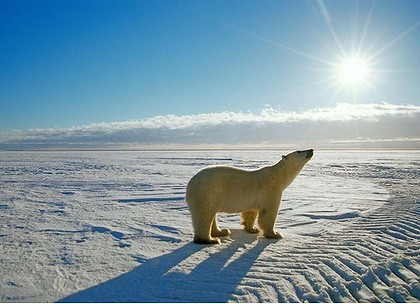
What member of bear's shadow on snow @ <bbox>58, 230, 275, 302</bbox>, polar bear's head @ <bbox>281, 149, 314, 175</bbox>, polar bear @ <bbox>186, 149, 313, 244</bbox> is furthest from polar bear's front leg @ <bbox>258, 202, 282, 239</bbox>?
polar bear's head @ <bbox>281, 149, 314, 175</bbox>

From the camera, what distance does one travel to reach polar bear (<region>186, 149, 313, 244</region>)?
18.4ft

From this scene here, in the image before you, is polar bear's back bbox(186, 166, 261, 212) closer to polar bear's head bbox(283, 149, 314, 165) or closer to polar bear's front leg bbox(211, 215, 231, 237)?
polar bear's front leg bbox(211, 215, 231, 237)

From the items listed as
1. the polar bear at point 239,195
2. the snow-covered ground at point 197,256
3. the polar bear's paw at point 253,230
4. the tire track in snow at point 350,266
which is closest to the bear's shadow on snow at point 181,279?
the snow-covered ground at point 197,256

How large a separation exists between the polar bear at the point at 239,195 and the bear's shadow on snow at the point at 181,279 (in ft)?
1.94

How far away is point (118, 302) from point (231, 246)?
242cm

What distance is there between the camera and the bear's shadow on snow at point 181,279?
368cm

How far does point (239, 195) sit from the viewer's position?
6.01 metres

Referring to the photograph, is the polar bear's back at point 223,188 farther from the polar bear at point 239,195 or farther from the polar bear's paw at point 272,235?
the polar bear's paw at point 272,235

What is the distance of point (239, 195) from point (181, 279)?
2182mm

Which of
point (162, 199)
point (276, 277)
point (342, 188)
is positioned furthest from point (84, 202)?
point (342, 188)

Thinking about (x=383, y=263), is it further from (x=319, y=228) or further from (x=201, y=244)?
(x=201, y=244)

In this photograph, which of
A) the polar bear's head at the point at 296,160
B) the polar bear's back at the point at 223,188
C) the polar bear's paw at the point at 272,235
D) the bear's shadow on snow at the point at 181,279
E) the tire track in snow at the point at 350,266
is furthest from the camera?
the polar bear's head at the point at 296,160

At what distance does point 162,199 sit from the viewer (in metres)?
10.2

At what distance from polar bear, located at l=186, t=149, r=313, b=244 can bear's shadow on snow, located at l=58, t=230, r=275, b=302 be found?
1.94 ft
